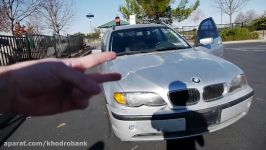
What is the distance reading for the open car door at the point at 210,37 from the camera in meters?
5.11

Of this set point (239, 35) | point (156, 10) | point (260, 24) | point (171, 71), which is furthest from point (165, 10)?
point (171, 71)

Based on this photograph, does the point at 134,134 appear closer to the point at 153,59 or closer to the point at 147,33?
the point at 153,59

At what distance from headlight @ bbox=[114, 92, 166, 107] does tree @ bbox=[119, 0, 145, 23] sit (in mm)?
28016

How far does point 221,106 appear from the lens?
122 inches

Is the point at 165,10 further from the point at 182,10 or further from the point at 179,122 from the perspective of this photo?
the point at 179,122

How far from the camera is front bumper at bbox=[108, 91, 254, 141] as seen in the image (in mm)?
2955

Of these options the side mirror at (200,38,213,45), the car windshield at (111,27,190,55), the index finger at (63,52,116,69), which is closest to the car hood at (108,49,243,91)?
the car windshield at (111,27,190,55)

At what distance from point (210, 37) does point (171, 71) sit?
2.56 meters

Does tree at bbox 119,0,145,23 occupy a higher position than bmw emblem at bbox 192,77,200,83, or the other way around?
tree at bbox 119,0,145,23

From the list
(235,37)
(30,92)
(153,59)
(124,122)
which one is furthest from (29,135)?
(235,37)

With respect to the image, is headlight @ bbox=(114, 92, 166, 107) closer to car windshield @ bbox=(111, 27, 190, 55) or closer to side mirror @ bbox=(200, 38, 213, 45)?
car windshield @ bbox=(111, 27, 190, 55)

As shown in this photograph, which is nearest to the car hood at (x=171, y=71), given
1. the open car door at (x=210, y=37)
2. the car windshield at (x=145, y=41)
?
the car windshield at (x=145, y=41)

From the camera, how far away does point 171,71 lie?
10.7 ft

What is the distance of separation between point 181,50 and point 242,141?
169 cm
